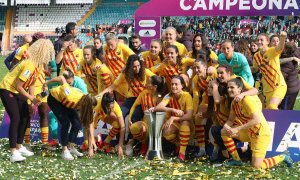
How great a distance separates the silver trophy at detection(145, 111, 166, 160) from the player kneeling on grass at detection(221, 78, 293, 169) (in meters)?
0.96

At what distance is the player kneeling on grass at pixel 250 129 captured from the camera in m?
7.15

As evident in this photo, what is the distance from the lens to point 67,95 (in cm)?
793

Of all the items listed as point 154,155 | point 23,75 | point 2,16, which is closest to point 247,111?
point 154,155

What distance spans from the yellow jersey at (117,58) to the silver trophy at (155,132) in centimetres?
179

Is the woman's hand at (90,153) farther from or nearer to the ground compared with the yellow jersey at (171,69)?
nearer to the ground

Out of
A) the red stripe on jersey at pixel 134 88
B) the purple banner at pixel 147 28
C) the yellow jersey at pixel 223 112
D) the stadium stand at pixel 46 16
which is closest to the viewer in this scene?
the yellow jersey at pixel 223 112

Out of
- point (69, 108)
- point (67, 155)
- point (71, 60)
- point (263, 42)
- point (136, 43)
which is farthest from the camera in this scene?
point (71, 60)

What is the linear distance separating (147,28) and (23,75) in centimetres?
383

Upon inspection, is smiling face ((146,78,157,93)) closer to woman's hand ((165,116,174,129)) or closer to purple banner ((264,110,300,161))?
woman's hand ((165,116,174,129))

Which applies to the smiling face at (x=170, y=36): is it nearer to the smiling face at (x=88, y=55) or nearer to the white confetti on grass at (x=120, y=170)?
the smiling face at (x=88, y=55)

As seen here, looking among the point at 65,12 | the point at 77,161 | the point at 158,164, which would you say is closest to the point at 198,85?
the point at 158,164

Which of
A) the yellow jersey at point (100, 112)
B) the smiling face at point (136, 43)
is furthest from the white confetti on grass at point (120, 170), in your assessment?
the smiling face at point (136, 43)

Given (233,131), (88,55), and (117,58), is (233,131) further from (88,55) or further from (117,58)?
(88,55)

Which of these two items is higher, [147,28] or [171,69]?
[147,28]
